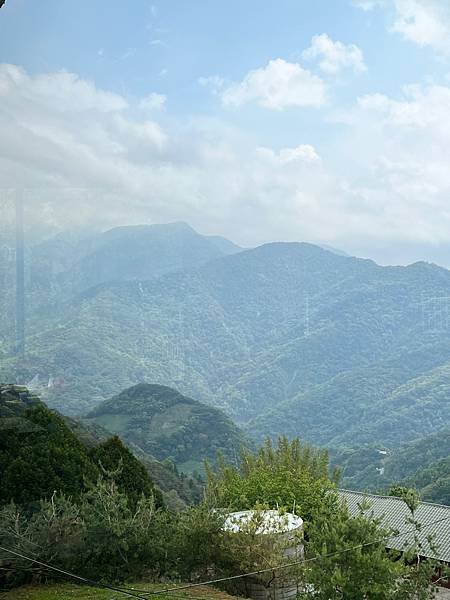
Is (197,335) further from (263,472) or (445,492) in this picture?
(263,472)

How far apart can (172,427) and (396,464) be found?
1158 cm

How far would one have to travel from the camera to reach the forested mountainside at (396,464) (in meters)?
27.8

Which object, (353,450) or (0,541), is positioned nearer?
(0,541)

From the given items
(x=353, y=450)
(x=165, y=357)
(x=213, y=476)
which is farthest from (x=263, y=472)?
(x=165, y=357)

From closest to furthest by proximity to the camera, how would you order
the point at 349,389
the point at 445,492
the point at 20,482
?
the point at 20,482, the point at 445,492, the point at 349,389

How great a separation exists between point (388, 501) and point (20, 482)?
7.45 meters

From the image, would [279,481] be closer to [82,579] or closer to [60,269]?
[82,579]

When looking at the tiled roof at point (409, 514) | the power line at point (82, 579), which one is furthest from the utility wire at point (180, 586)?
the tiled roof at point (409, 514)

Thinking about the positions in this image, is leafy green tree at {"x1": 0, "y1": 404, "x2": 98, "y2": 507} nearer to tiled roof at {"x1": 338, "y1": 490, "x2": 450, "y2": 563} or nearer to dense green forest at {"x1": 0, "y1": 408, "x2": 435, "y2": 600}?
dense green forest at {"x1": 0, "y1": 408, "x2": 435, "y2": 600}

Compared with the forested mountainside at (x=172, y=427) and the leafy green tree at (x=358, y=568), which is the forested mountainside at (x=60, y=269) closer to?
the leafy green tree at (x=358, y=568)

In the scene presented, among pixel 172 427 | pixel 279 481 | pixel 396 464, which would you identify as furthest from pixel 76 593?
pixel 396 464

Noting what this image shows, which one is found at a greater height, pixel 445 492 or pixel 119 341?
pixel 119 341

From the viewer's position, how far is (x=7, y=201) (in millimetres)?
6258

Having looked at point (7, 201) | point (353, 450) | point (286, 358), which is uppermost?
point (7, 201)
